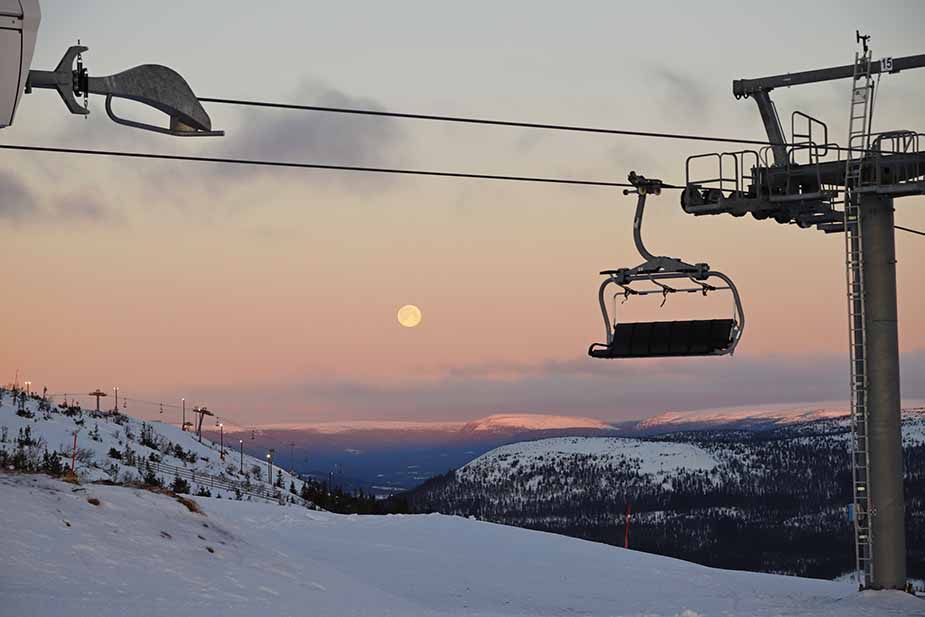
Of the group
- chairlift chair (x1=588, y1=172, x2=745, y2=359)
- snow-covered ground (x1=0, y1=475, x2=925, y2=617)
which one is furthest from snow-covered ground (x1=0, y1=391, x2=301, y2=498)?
chairlift chair (x1=588, y1=172, x2=745, y2=359)

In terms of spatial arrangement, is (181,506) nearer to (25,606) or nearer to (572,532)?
(25,606)

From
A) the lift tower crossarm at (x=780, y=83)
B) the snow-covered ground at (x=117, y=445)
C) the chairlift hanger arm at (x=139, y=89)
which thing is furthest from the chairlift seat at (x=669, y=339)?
the snow-covered ground at (x=117, y=445)

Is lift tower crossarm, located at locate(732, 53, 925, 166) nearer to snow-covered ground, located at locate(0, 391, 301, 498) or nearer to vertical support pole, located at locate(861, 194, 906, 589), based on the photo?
vertical support pole, located at locate(861, 194, 906, 589)

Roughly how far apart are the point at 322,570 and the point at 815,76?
1448 centimetres

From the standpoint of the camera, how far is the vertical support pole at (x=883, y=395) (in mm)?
24953

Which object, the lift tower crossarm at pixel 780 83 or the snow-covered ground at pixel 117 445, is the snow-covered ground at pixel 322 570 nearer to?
the snow-covered ground at pixel 117 445

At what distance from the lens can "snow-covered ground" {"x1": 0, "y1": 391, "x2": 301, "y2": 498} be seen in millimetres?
32156

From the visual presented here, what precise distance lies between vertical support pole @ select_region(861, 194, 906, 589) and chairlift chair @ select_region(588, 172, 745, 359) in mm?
8114

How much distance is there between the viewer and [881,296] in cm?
2536

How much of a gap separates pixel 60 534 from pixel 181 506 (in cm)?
414

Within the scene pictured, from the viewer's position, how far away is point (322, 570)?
70.4 feet

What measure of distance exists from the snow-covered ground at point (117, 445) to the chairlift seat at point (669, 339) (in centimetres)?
1412

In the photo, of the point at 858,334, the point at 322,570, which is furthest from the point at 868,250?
the point at 322,570

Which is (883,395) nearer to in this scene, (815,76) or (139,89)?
(815,76)
